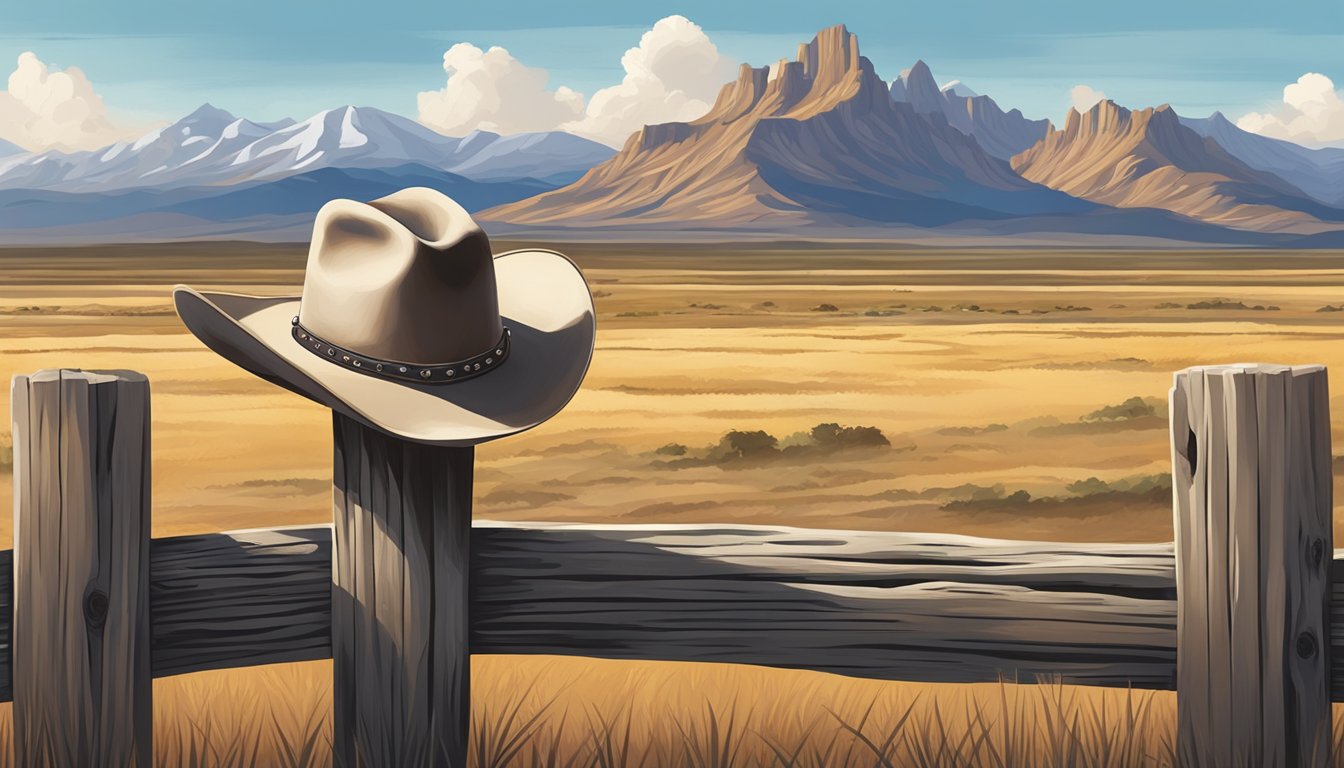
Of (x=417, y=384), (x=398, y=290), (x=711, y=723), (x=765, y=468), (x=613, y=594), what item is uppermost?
(x=398, y=290)

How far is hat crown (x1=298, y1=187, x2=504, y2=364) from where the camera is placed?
3146mm

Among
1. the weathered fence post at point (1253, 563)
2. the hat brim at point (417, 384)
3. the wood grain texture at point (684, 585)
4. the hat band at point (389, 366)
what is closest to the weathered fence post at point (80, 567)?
the wood grain texture at point (684, 585)

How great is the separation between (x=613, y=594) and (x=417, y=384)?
59 cm

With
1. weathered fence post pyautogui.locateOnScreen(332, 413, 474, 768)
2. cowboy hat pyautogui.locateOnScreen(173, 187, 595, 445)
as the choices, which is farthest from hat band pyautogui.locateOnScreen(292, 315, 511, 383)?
weathered fence post pyautogui.locateOnScreen(332, 413, 474, 768)

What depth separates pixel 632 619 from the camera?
→ 3291 mm

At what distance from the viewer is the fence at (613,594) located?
3.11m

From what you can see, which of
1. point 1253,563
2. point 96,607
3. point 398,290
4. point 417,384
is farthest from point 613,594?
point 1253,563

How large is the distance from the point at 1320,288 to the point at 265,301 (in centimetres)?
6072

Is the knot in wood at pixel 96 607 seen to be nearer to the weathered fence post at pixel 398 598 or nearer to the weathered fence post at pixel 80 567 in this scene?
the weathered fence post at pixel 80 567

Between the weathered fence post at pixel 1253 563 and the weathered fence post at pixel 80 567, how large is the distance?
6.72ft

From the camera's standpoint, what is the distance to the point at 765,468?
1084 cm

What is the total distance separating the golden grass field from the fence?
29 centimetres

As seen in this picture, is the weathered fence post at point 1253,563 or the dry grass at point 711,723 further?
the dry grass at point 711,723

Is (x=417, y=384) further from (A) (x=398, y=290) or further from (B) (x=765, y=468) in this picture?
(B) (x=765, y=468)
